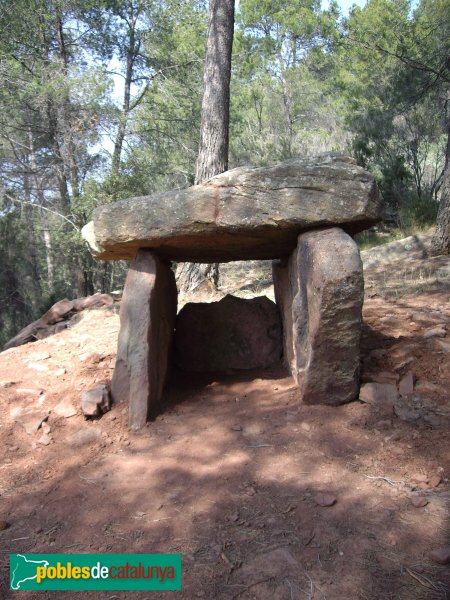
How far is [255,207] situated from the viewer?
3189 millimetres

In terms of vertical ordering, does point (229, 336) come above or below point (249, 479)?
above

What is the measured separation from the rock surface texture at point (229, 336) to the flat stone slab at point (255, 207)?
1.11 meters

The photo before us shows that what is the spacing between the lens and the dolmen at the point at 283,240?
2984mm

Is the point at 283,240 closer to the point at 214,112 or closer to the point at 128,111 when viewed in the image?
the point at 214,112

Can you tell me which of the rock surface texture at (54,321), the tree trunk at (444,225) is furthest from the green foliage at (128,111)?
the rock surface texture at (54,321)

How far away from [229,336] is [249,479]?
6.33 ft

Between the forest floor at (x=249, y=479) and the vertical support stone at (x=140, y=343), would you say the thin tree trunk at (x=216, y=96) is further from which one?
the forest floor at (x=249, y=479)

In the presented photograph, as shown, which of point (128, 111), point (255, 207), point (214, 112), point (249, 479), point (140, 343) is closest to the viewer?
point (249, 479)

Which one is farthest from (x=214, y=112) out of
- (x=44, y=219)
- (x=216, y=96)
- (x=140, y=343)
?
(x=44, y=219)

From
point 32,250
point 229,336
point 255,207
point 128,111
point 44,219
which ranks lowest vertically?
point 229,336

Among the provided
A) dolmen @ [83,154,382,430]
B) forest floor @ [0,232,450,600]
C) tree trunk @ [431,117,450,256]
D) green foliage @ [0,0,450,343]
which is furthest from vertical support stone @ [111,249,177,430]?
green foliage @ [0,0,450,343]

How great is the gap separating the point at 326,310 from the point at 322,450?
82 cm

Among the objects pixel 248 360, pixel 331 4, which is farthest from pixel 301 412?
pixel 331 4

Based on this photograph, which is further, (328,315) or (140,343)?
(140,343)
